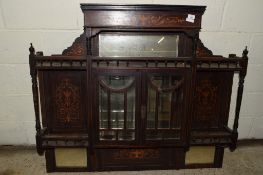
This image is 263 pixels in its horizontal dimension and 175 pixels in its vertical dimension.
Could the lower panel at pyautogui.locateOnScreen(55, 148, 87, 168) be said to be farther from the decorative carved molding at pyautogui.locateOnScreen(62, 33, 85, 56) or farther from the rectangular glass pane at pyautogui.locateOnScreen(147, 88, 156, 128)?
the decorative carved molding at pyautogui.locateOnScreen(62, 33, 85, 56)

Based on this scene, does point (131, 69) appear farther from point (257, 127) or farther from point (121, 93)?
point (257, 127)

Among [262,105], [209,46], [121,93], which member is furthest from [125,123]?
[262,105]

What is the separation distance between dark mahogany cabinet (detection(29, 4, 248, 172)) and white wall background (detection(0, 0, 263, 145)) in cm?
15

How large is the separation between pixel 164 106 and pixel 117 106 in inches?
13.2

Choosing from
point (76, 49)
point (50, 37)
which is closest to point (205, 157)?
point (76, 49)

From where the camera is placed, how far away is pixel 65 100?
5.91 feet

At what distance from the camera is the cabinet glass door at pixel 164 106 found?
167cm

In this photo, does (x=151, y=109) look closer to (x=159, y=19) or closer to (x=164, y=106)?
(x=164, y=106)

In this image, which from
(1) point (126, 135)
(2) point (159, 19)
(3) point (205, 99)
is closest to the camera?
(2) point (159, 19)

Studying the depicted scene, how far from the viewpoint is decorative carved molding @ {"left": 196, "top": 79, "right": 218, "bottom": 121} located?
6.05ft

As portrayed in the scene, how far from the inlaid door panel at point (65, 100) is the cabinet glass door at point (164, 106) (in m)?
0.49

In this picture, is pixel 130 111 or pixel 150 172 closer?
pixel 130 111

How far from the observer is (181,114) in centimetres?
173

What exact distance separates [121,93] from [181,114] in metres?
0.44
